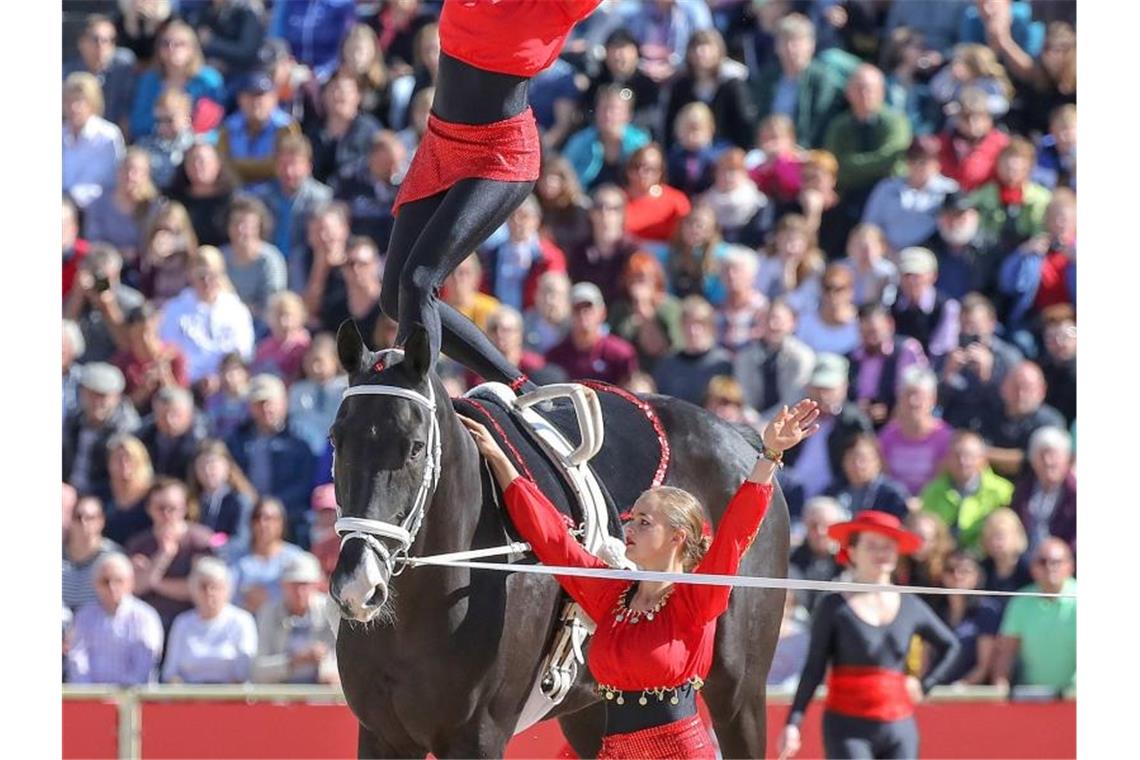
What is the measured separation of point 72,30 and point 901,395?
4.92 meters

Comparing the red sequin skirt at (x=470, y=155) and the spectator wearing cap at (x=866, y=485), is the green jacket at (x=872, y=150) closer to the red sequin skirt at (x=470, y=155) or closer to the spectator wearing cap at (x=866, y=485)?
the spectator wearing cap at (x=866, y=485)

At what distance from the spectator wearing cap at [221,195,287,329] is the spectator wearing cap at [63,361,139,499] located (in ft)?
2.58

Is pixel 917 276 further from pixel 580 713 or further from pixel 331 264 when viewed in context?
pixel 580 713

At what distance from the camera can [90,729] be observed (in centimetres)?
830

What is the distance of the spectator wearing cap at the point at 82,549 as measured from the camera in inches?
363

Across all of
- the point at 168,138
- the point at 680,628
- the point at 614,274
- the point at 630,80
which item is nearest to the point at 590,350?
the point at 614,274

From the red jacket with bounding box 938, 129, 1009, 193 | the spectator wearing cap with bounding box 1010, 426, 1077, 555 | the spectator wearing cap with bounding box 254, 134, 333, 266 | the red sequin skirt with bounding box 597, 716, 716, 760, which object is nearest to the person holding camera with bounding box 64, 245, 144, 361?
the spectator wearing cap with bounding box 254, 134, 333, 266

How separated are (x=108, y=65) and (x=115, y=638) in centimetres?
358

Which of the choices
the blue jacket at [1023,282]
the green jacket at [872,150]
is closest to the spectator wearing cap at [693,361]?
the green jacket at [872,150]

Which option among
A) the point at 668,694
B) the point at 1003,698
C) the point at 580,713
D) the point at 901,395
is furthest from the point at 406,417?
the point at 901,395

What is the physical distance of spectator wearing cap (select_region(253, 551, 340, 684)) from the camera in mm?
8906

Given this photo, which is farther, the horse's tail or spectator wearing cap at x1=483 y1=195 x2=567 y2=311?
spectator wearing cap at x1=483 y1=195 x2=567 y2=311

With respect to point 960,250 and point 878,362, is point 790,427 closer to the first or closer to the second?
point 878,362

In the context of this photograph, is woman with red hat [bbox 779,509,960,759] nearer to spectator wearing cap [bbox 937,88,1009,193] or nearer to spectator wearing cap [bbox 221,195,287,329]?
spectator wearing cap [bbox 937,88,1009,193]
